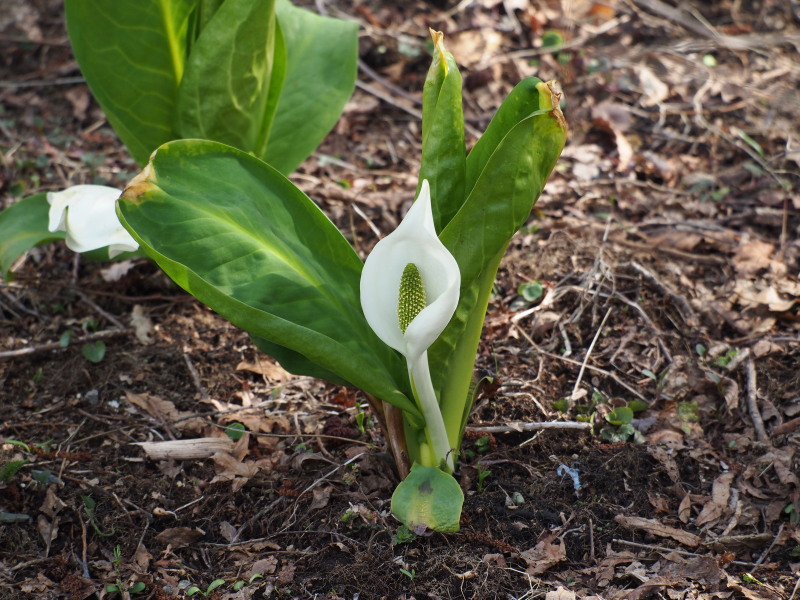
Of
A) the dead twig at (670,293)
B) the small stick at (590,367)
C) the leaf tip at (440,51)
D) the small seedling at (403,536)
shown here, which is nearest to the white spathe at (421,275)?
the leaf tip at (440,51)

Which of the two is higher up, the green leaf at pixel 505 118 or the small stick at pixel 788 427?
the green leaf at pixel 505 118

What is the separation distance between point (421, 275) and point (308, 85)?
1380 mm

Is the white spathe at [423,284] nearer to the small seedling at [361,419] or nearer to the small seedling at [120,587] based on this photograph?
the small seedling at [361,419]

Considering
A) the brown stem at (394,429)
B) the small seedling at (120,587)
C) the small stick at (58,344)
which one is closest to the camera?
the small seedling at (120,587)

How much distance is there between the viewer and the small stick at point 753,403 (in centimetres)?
205

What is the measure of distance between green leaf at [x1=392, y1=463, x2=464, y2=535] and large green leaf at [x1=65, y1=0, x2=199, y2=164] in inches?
49.3

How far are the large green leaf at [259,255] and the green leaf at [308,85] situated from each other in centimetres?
87

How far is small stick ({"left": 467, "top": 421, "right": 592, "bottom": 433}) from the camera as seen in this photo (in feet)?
6.57

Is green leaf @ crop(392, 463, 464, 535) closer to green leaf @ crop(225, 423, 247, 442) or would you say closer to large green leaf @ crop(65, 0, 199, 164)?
green leaf @ crop(225, 423, 247, 442)

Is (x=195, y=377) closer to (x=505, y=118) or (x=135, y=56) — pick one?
(x=135, y=56)

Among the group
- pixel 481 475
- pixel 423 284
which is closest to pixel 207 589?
pixel 481 475

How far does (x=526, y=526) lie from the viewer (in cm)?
179

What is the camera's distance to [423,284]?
4.78 feet

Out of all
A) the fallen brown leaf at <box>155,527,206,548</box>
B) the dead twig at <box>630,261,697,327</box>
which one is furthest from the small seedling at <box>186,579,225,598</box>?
the dead twig at <box>630,261,697,327</box>
